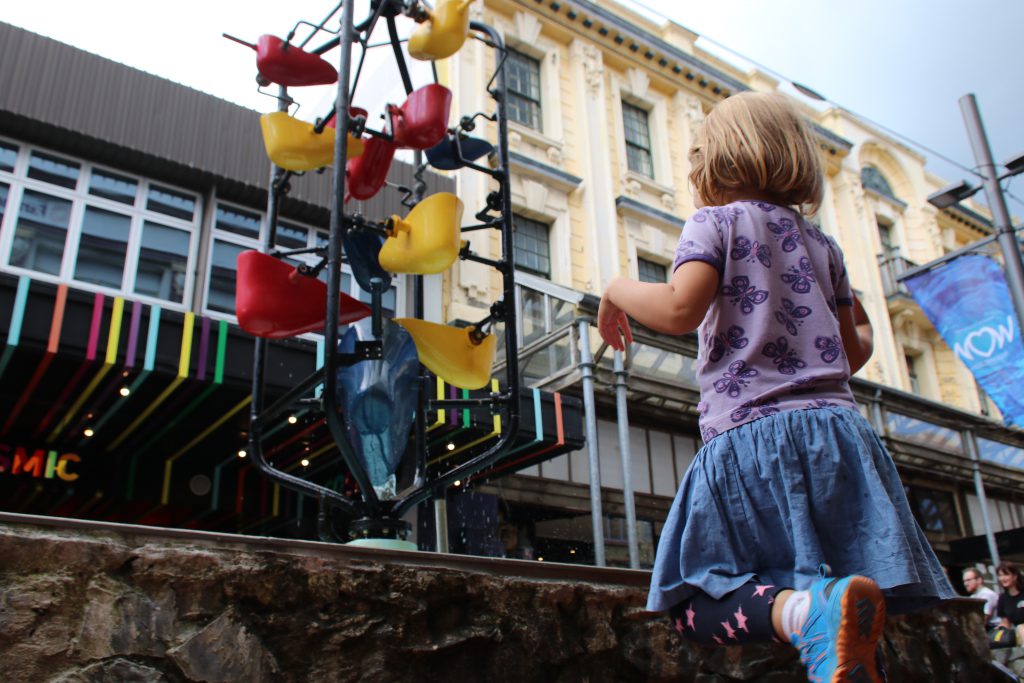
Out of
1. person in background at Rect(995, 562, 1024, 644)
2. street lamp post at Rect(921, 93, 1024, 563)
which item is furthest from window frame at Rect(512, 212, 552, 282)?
person in background at Rect(995, 562, 1024, 644)

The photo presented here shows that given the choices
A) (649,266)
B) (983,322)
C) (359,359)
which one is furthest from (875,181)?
(359,359)

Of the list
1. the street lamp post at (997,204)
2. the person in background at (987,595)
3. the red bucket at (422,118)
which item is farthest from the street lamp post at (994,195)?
the red bucket at (422,118)

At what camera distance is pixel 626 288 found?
206 cm

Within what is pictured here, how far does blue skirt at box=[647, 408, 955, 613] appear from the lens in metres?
1.71

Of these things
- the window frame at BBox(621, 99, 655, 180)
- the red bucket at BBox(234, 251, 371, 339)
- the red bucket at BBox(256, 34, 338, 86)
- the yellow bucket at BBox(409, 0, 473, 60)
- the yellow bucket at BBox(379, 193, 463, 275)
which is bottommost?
the red bucket at BBox(234, 251, 371, 339)

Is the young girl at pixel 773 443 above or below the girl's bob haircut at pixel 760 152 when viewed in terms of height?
below

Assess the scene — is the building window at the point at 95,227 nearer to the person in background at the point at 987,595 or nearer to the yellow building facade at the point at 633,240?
the yellow building facade at the point at 633,240

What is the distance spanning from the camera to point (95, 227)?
8992mm

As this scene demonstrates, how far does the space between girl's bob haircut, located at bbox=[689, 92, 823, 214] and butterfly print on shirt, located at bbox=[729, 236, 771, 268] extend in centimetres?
22

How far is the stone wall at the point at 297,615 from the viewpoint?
77.9 inches

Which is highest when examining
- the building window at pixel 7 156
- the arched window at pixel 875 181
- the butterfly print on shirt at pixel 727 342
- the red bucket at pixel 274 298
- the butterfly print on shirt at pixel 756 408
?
the arched window at pixel 875 181

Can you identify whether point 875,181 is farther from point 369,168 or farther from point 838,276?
point 838,276

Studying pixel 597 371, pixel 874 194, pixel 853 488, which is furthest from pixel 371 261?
pixel 874 194

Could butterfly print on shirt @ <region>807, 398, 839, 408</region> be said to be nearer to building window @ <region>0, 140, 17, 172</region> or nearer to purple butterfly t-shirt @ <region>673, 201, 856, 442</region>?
purple butterfly t-shirt @ <region>673, 201, 856, 442</region>
